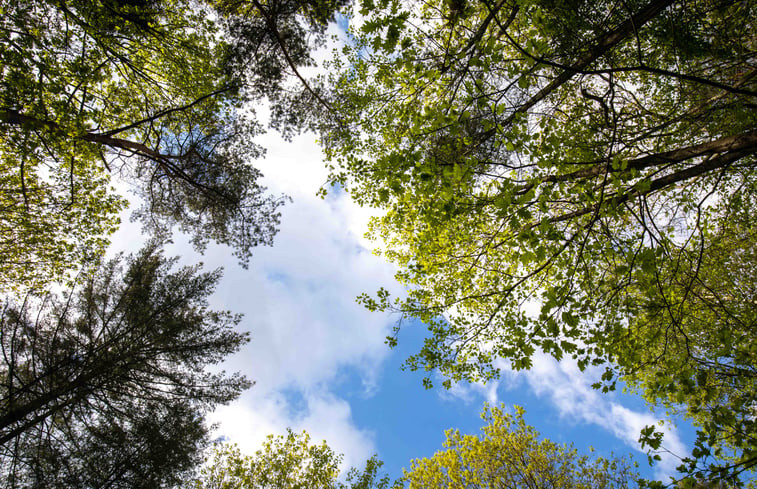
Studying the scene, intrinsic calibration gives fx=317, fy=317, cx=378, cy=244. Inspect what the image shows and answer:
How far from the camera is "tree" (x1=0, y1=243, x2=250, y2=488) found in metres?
6.10

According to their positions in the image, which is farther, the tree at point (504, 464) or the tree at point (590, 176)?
the tree at point (504, 464)

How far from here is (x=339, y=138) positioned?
9.85m

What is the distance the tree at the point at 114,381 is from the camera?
240 inches

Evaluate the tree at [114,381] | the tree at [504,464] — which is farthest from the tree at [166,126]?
the tree at [504,464]

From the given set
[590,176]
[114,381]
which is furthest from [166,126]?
[590,176]

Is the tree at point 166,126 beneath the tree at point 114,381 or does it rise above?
above

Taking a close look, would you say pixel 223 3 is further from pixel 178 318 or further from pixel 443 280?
pixel 443 280

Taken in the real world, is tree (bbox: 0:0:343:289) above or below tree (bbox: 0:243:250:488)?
above

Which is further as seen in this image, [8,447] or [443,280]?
[443,280]

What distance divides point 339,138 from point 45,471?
32.3 feet

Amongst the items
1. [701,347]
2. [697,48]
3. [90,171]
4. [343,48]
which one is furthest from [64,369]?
[701,347]

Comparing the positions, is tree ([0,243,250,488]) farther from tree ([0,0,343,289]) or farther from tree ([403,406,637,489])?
tree ([403,406,637,489])

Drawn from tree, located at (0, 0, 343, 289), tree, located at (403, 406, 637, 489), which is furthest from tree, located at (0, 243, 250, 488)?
tree, located at (403, 406, 637, 489)

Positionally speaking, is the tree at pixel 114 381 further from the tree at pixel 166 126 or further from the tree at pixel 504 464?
the tree at pixel 504 464
